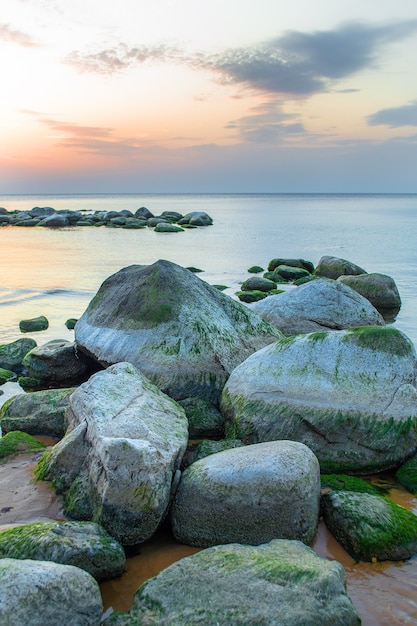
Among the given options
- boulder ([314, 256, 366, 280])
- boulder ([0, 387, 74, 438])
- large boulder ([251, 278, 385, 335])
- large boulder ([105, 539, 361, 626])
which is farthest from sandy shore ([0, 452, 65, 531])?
boulder ([314, 256, 366, 280])

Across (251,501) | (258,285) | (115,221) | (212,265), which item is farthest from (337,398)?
(115,221)

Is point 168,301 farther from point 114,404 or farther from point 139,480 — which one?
point 139,480

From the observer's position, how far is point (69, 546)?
15.4ft

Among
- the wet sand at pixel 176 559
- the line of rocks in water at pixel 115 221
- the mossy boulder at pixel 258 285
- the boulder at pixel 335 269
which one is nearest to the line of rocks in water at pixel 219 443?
the wet sand at pixel 176 559

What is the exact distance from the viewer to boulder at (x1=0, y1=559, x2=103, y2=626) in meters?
3.83

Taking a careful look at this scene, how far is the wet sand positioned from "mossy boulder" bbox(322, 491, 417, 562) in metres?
0.08

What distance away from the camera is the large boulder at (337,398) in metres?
7.05

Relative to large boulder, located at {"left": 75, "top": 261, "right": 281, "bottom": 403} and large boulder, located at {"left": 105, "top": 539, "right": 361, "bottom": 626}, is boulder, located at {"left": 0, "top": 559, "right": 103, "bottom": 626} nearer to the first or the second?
large boulder, located at {"left": 105, "top": 539, "right": 361, "bottom": 626}

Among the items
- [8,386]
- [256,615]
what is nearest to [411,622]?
[256,615]

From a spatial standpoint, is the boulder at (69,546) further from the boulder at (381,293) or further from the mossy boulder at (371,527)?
the boulder at (381,293)

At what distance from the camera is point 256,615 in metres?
3.96

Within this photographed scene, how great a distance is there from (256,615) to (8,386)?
7385 millimetres

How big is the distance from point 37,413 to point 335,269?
54.2 ft

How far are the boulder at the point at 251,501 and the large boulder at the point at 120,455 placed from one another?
0.28 meters
